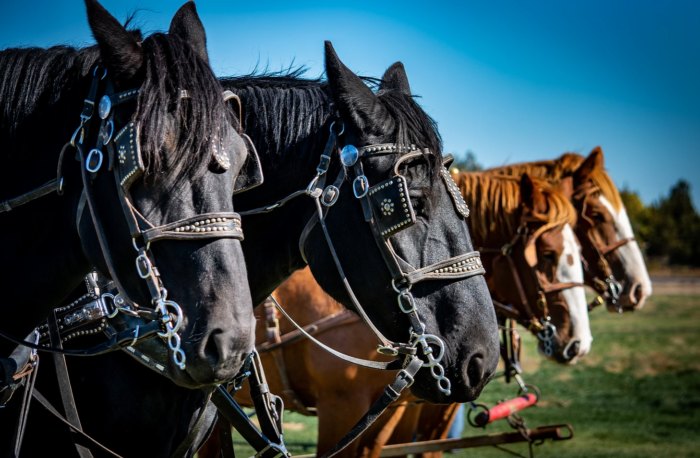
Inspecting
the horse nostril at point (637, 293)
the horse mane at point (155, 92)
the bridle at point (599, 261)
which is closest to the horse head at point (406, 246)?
the horse mane at point (155, 92)

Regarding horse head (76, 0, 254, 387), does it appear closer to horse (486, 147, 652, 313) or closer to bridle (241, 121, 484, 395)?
bridle (241, 121, 484, 395)

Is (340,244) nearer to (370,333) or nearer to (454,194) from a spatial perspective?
(454,194)

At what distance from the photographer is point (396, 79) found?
362 centimetres

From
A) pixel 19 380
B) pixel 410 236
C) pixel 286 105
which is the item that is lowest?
pixel 19 380

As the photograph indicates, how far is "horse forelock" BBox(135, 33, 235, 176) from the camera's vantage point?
7.69 ft

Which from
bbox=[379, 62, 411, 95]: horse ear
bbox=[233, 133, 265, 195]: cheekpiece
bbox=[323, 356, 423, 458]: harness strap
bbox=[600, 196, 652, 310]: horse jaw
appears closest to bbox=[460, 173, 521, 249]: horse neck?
bbox=[600, 196, 652, 310]: horse jaw

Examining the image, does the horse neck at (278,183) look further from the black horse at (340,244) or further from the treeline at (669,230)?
the treeline at (669,230)

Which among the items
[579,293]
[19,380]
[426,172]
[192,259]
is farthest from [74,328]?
[579,293]

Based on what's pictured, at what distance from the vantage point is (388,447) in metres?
5.07

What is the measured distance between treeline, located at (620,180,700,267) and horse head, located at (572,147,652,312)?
45.9 metres

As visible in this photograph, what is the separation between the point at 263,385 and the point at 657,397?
9980mm

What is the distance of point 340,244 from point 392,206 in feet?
0.91

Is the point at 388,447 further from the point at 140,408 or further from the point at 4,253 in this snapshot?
the point at 4,253

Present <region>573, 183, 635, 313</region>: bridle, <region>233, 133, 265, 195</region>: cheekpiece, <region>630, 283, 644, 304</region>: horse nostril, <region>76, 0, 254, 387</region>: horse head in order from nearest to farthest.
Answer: <region>76, 0, 254, 387</region>: horse head, <region>233, 133, 265, 195</region>: cheekpiece, <region>573, 183, 635, 313</region>: bridle, <region>630, 283, 644, 304</region>: horse nostril
